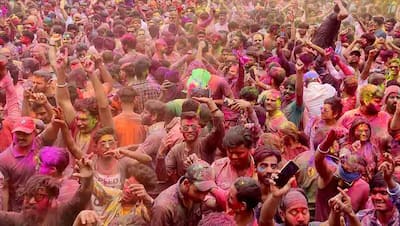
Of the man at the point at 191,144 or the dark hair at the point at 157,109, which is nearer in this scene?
the man at the point at 191,144

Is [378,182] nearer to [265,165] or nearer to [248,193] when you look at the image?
[265,165]

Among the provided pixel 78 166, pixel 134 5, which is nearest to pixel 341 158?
pixel 78 166

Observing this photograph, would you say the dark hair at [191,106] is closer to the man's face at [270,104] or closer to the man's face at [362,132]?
the man's face at [270,104]

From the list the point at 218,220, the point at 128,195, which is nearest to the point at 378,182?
the point at 218,220

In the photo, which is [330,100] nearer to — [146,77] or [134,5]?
[146,77]

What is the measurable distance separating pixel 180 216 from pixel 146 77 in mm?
3575

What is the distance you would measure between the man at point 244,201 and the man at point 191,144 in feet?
3.32

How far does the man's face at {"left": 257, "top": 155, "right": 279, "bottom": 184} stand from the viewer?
188 inches

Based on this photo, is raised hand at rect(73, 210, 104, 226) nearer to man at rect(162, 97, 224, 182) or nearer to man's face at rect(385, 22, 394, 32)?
man at rect(162, 97, 224, 182)

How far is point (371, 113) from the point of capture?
6.27m

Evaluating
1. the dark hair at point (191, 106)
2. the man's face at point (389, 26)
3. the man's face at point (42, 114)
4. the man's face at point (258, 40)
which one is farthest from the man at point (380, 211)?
the man's face at point (389, 26)

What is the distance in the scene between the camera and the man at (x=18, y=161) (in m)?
5.14

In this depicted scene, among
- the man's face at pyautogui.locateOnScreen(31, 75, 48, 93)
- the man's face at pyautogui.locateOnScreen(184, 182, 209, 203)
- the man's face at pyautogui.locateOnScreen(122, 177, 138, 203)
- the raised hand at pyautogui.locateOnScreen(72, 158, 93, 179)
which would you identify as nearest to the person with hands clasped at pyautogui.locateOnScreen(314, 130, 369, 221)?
the man's face at pyautogui.locateOnScreen(184, 182, 209, 203)

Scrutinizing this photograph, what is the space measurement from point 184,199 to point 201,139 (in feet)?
4.01
